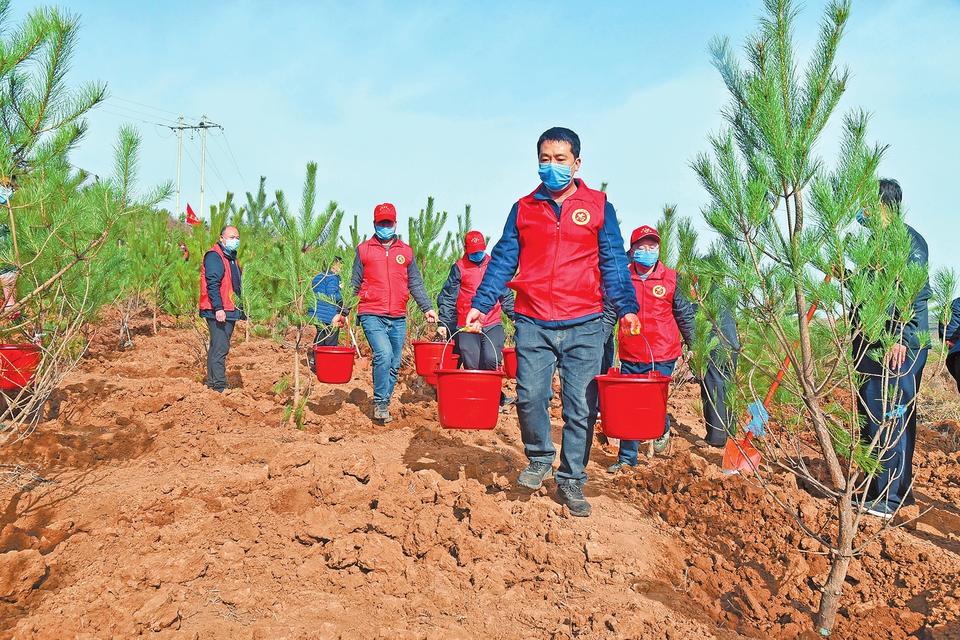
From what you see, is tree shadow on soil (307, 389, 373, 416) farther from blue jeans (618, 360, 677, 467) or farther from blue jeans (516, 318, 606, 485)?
blue jeans (516, 318, 606, 485)

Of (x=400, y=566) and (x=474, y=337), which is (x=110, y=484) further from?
(x=474, y=337)

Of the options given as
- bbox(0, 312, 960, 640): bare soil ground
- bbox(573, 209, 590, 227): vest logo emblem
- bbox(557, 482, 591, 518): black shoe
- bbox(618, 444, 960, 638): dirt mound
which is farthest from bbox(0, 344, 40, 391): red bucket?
bbox(618, 444, 960, 638): dirt mound

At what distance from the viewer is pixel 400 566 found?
2.25 metres

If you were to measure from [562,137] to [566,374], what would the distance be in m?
1.08

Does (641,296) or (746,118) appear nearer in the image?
(746,118)

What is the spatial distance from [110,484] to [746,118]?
10.5ft

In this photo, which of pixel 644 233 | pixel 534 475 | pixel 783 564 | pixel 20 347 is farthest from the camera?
pixel 644 233

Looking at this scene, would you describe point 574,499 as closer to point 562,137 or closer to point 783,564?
point 783,564

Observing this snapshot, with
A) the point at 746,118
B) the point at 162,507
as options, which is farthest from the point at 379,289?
the point at 746,118

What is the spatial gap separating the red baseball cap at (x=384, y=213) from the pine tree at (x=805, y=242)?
9.47 feet

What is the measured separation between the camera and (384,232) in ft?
15.3

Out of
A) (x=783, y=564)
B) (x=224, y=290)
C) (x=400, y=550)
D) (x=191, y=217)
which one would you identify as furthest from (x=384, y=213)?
(x=191, y=217)

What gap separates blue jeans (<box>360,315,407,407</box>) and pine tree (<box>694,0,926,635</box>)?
114 inches

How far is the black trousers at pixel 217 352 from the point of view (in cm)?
512
